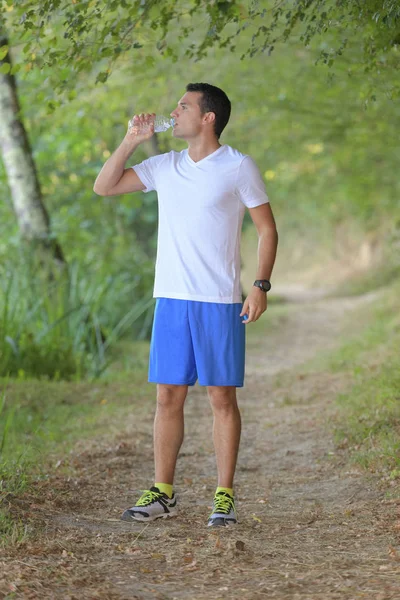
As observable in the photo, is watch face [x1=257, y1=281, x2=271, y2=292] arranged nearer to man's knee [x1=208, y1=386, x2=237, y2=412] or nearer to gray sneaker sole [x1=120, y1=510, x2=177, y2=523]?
man's knee [x1=208, y1=386, x2=237, y2=412]

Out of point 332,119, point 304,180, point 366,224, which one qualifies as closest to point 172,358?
point 332,119

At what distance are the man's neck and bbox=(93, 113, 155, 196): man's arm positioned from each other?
21 cm

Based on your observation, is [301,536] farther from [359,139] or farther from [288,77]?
[359,139]

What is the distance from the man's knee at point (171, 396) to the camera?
14.1 ft

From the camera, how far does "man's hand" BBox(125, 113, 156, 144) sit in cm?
423

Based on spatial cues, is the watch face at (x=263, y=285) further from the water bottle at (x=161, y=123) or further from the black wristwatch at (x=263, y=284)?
the water bottle at (x=161, y=123)

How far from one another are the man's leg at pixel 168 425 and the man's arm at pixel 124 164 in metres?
0.98

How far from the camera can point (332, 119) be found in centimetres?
1464

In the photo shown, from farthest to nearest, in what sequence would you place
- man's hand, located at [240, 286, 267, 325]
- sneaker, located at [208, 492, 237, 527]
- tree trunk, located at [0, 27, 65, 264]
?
tree trunk, located at [0, 27, 65, 264], sneaker, located at [208, 492, 237, 527], man's hand, located at [240, 286, 267, 325]

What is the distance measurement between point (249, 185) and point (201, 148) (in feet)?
1.06

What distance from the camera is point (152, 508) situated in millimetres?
4285

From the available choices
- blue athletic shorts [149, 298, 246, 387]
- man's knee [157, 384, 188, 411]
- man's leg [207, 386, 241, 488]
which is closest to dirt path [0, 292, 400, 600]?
man's leg [207, 386, 241, 488]

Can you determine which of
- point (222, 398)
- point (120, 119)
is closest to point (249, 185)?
point (222, 398)

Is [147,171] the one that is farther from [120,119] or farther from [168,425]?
[120,119]
